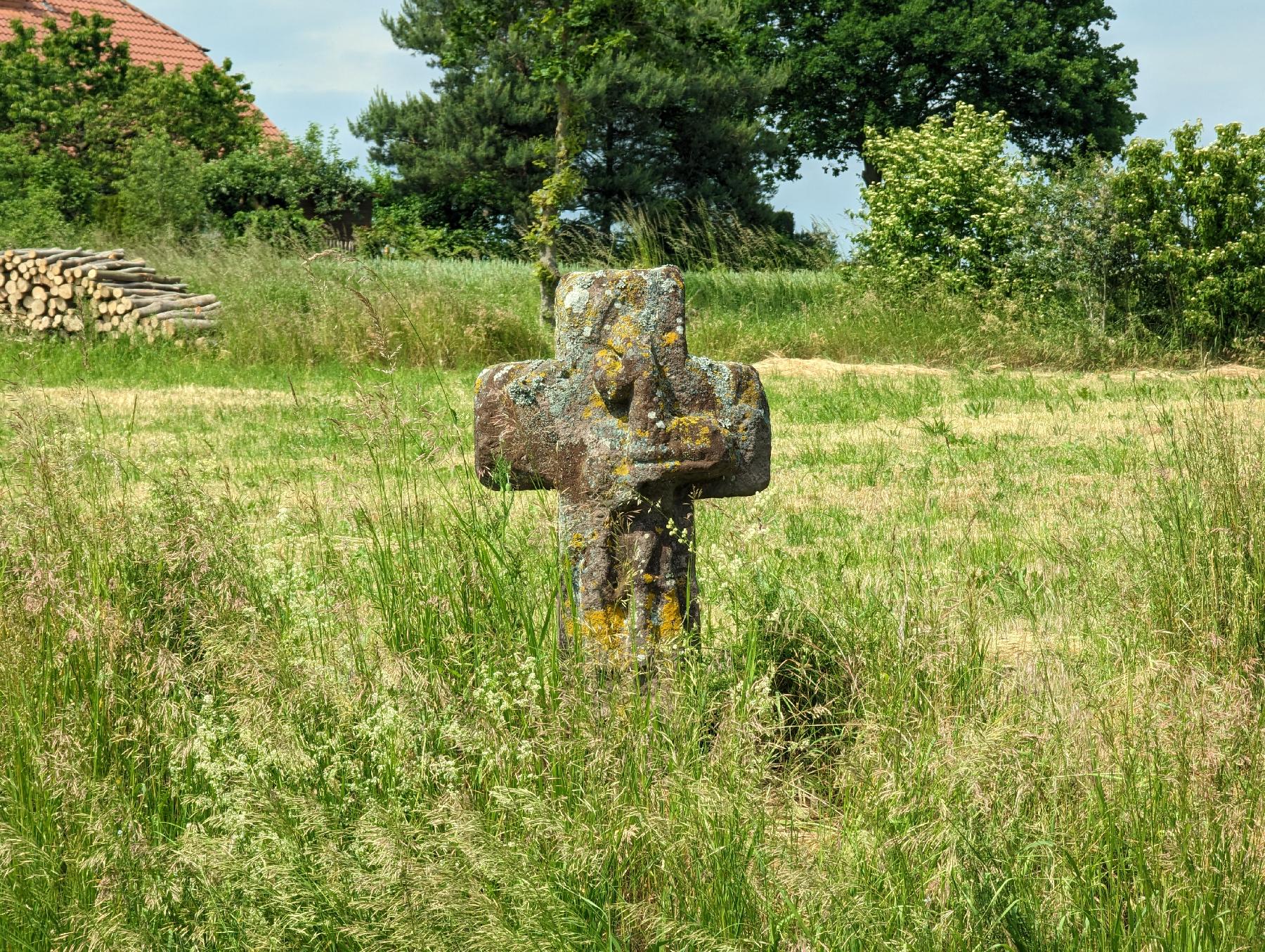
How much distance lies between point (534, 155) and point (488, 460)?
2926 centimetres

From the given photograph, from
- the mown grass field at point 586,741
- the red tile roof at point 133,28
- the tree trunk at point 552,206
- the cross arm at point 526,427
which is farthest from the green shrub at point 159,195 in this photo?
the cross arm at point 526,427

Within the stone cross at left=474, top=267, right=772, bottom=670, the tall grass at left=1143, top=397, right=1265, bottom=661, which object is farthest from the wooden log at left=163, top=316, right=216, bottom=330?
the tall grass at left=1143, top=397, right=1265, bottom=661

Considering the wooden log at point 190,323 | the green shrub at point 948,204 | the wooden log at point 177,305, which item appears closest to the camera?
the wooden log at point 190,323

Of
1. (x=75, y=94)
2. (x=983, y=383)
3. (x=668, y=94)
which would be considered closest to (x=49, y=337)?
(x=983, y=383)

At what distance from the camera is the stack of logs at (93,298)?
565 inches

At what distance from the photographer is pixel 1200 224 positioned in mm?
14648

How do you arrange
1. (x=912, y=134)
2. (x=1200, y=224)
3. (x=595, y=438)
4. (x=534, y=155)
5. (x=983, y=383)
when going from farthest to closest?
1. (x=534, y=155)
2. (x=912, y=134)
3. (x=1200, y=224)
4. (x=983, y=383)
5. (x=595, y=438)

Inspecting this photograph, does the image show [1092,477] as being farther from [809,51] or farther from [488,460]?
[809,51]

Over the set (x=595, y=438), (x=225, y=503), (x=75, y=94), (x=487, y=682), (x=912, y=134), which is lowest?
(x=487, y=682)

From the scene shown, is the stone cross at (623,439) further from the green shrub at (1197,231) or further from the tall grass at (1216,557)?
the green shrub at (1197,231)

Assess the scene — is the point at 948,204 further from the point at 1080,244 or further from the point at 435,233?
the point at 435,233

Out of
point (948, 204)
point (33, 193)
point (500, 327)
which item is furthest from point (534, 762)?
point (33, 193)

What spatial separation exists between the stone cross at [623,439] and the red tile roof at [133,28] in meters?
29.9

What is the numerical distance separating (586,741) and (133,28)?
119 feet
